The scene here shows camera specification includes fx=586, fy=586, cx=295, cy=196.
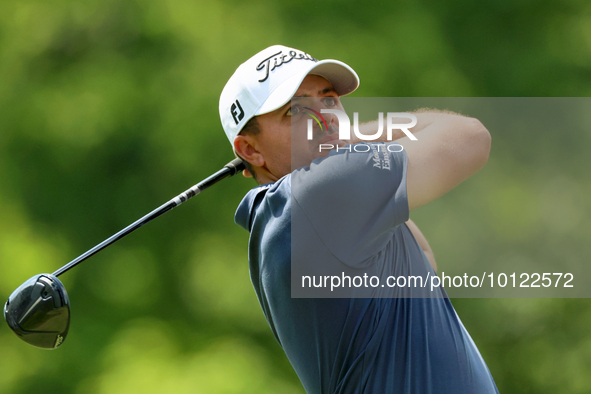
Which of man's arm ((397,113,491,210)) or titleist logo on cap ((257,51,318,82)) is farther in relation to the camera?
titleist logo on cap ((257,51,318,82))

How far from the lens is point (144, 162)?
3.96 meters

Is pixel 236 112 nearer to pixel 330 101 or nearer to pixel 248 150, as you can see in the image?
pixel 248 150

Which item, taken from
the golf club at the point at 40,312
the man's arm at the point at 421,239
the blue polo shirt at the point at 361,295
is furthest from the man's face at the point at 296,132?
the golf club at the point at 40,312

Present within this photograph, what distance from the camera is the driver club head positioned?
136 cm

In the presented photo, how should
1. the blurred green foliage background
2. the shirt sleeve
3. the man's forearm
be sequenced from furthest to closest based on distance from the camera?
the blurred green foliage background → the man's forearm → the shirt sleeve

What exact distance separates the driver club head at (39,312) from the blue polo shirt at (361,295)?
52 centimetres

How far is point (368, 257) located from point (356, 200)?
0.12 meters

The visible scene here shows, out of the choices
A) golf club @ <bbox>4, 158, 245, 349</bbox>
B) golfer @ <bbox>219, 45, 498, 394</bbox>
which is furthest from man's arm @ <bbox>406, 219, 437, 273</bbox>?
golf club @ <bbox>4, 158, 245, 349</bbox>

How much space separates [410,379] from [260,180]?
0.64 meters

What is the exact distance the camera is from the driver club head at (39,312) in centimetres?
136

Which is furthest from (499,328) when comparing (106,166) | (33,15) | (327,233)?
(33,15)

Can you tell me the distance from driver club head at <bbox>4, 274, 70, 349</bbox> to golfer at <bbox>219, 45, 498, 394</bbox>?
49 centimetres

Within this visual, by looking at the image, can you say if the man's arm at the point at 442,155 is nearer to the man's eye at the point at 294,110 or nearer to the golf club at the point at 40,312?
the man's eye at the point at 294,110

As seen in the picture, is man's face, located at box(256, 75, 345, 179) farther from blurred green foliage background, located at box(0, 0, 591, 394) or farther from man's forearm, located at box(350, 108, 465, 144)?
blurred green foliage background, located at box(0, 0, 591, 394)
